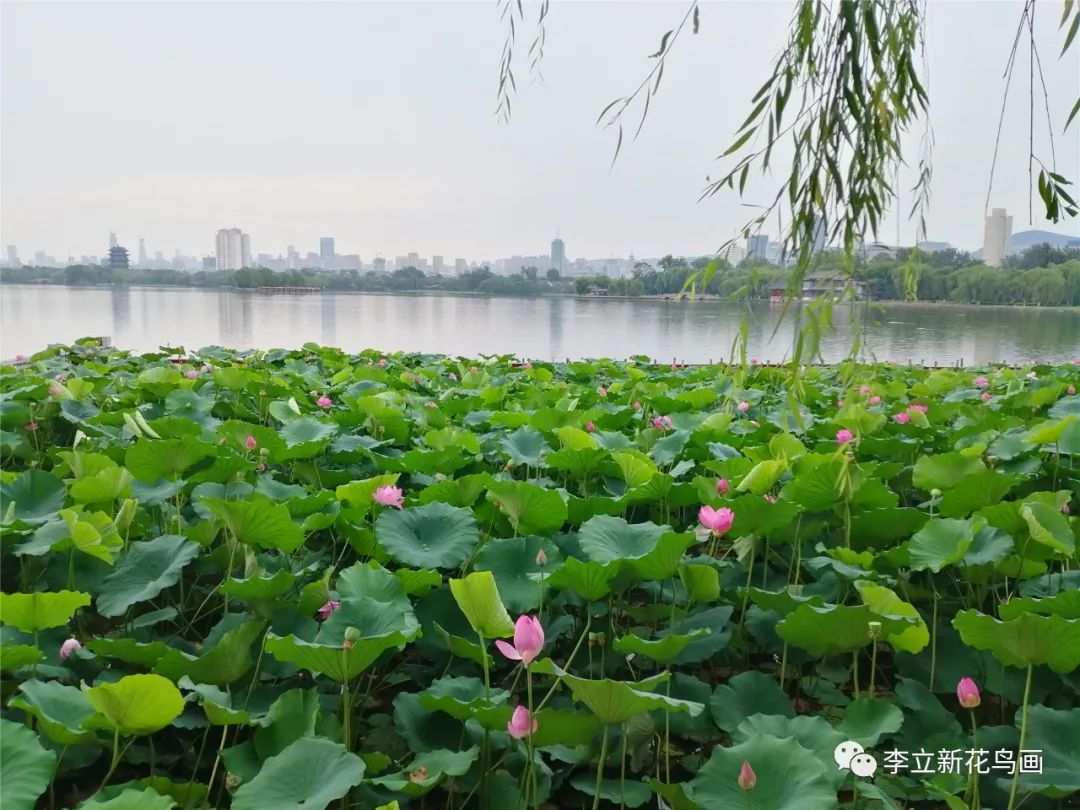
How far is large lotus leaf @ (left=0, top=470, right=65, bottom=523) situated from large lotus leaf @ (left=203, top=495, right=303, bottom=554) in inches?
16.4

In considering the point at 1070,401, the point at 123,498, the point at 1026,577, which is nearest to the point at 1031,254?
the point at 1070,401

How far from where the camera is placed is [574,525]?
1.36 m

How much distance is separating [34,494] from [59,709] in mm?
640

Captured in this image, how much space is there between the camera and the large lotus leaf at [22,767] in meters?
0.68

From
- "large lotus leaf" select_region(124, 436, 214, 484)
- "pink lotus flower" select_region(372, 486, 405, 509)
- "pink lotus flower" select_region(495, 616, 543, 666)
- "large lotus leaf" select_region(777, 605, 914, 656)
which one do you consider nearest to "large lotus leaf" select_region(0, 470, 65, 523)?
"large lotus leaf" select_region(124, 436, 214, 484)

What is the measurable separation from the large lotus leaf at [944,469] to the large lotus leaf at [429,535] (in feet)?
2.78

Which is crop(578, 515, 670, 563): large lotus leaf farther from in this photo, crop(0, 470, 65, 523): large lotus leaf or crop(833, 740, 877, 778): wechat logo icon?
crop(0, 470, 65, 523): large lotus leaf

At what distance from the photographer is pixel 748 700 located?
0.98 meters

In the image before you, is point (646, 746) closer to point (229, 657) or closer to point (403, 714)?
point (403, 714)

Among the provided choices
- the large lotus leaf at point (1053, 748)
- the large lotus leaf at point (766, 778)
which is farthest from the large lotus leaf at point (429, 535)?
the large lotus leaf at point (1053, 748)

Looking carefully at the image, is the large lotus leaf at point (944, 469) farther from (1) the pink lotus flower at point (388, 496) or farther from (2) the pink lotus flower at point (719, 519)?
(1) the pink lotus flower at point (388, 496)

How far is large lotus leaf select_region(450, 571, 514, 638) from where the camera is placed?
2.77ft

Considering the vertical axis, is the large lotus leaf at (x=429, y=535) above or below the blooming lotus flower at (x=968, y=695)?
above

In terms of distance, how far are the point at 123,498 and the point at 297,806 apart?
2.61 feet
